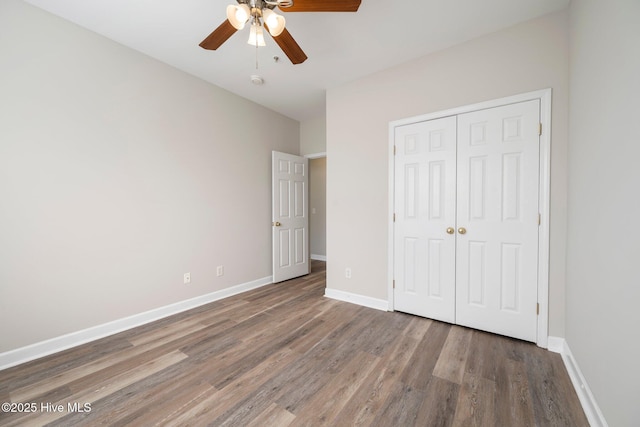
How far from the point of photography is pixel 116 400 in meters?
1.50

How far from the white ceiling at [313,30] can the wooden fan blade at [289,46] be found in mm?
407

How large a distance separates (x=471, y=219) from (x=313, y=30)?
2.29 m

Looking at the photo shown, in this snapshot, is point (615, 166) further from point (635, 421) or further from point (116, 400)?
point (116, 400)

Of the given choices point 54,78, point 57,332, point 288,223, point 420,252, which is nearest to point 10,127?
point 54,78

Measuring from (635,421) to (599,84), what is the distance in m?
1.65

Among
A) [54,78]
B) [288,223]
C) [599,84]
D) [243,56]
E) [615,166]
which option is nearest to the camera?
[615,166]

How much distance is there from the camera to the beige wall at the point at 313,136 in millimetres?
4316

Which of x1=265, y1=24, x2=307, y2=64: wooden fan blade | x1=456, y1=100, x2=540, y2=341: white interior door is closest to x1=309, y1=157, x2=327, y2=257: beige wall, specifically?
x1=456, y1=100, x2=540, y2=341: white interior door

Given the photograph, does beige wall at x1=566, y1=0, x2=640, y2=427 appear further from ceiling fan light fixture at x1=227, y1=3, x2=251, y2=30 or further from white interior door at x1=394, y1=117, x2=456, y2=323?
ceiling fan light fixture at x1=227, y1=3, x2=251, y2=30

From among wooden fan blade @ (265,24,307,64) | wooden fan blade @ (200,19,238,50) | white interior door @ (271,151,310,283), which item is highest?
wooden fan blade @ (200,19,238,50)

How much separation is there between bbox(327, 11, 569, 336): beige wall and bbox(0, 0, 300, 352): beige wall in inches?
61.4

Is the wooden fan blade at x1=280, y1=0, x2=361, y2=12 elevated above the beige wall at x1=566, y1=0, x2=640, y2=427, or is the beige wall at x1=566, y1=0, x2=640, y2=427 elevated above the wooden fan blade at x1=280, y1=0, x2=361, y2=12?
the wooden fan blade at x1=280, y1=0, x2=361, y2=12

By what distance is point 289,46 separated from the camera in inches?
70.1

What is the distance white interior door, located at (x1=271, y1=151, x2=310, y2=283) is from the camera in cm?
391
